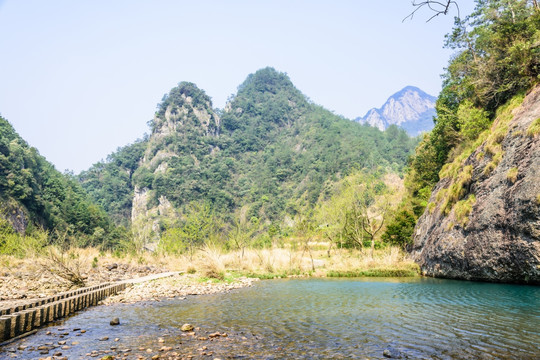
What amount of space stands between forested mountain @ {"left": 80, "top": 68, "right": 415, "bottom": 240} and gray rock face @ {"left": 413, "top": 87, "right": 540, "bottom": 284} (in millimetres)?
71570

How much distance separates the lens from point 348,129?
140 metres

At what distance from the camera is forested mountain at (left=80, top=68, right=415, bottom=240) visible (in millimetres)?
110688

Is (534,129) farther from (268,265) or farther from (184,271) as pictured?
(184,271)

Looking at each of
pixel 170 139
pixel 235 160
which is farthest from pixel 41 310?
pixel 235 160

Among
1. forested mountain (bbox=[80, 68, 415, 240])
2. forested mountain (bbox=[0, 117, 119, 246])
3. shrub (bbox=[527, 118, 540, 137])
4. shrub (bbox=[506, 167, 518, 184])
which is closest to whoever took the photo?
shrub (bbox=[527, 118, 540, 137])

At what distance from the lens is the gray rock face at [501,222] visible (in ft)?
52.7

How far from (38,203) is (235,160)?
86.4 meters

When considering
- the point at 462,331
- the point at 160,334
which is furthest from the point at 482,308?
the point at 160,334

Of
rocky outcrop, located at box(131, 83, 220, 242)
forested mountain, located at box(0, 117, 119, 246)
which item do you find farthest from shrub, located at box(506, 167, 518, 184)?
rocky outcrop, located at box(131, 83, 220, 242)

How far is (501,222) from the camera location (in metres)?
17.7

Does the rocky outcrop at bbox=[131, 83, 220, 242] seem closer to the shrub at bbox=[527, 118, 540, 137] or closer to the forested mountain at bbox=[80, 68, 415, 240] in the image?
the forested mountain at bbox=[80, 68, 415, 240]

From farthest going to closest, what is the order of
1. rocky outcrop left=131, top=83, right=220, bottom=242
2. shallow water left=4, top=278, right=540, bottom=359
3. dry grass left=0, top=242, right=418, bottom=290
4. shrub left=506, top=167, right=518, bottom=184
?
rocky outcrop left=131, top=83, right=220, bottom=242, dry grass left=0, top=242, right=418, bottom=290, shrub left=506, top=167, right=518, bottom=184, shallow water left=4, top=278, right=540, bottom=359

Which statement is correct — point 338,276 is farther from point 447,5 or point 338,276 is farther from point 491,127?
point 447,5

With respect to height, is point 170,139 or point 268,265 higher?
point 170,139
